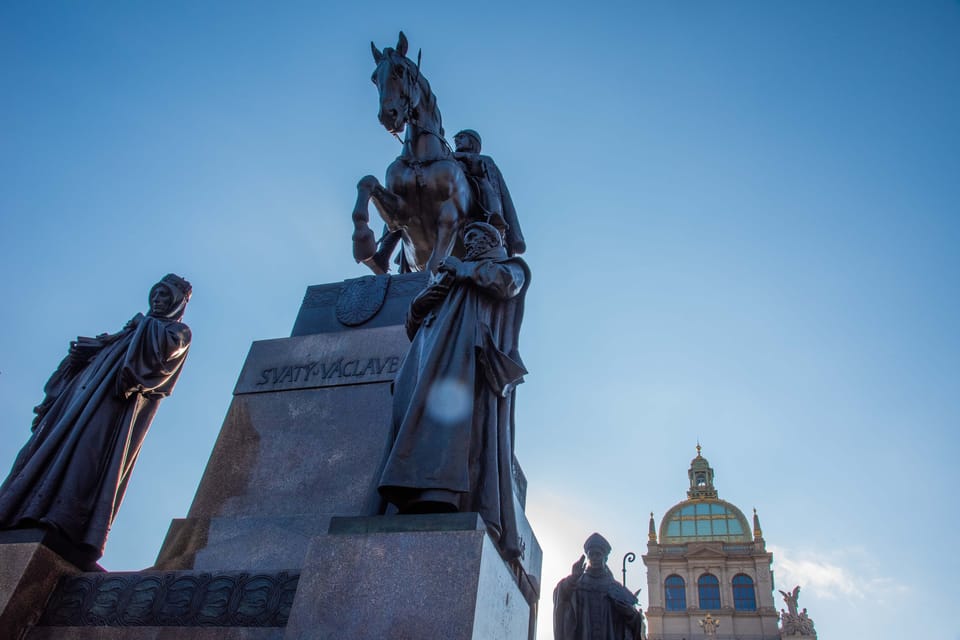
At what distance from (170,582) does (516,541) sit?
7.09ft

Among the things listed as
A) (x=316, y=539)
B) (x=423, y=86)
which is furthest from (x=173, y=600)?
(x=423, y=86)

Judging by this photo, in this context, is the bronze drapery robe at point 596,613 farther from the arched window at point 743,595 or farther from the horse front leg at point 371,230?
the arched window at point 743,595

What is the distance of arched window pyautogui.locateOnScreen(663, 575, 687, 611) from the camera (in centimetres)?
6688

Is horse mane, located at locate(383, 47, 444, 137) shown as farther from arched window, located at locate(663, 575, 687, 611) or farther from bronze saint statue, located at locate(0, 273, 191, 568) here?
arched window, located at locate(663, 575, 687, 611)

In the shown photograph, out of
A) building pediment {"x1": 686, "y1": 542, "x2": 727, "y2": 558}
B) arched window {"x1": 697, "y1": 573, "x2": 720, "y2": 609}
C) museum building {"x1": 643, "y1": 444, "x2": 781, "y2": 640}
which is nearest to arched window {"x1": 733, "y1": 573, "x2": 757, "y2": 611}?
museum building {"x1": 643, "y1": 444, "x2": 781, "y2": 640}

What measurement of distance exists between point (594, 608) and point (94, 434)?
6.84 meters

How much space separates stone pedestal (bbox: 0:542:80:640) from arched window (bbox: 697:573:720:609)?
70379mm

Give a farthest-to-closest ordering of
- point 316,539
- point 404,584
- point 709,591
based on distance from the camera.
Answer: point 709,591 < point 316,539 < point 404,584

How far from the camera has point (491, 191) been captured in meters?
8.34

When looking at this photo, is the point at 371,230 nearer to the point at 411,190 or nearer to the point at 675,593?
the point at 411,190

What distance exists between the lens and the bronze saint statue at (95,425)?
4.93m

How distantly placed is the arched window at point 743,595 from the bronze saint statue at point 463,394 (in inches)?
2753

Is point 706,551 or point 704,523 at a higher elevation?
point 704,523

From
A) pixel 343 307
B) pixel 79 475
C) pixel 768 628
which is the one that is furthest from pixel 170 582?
pixel 768 628
